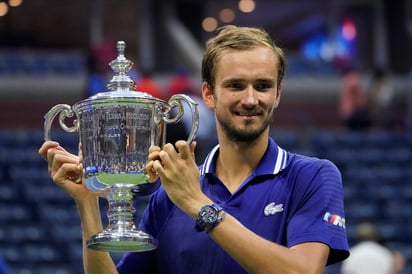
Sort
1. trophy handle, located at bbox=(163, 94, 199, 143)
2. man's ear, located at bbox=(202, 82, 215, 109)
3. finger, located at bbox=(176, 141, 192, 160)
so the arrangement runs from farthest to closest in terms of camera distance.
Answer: man's ear, located at bbox=(202, 82, 215, 109) → trophy handle, located at bbox=(163, 94, 199, 143) → finger, located at bbox=(176, 141, 192, 160)

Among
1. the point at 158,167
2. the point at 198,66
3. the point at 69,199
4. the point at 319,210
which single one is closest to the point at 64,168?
Answer: the point at 158,167

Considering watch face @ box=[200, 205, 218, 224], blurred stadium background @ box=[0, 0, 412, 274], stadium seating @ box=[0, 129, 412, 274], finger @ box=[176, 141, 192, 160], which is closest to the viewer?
finger @ box=[176, 141, 192, 160]

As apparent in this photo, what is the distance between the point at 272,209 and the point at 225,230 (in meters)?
0.28

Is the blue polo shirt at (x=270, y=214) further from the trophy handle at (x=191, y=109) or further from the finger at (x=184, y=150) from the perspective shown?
the finger at (x=184, y=150)

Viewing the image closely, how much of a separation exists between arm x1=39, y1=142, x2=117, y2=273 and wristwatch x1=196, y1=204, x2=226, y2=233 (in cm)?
39

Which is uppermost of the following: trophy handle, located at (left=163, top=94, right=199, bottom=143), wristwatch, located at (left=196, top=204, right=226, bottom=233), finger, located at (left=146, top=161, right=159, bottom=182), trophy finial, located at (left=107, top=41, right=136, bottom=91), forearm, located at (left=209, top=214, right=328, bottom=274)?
trophy finial, located at (left=107, top=41, right=136, bottom=91)

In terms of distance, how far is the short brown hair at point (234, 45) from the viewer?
3.50 meters

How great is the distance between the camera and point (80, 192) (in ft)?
11.6

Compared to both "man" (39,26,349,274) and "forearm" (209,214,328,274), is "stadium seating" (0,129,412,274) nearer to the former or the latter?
"man" (39,26,349,274)

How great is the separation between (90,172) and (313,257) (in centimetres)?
64

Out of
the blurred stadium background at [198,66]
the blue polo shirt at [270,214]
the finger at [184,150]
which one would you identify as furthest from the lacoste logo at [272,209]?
the blurred stadium background at [198,66]

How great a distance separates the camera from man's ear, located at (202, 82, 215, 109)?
11.7ft

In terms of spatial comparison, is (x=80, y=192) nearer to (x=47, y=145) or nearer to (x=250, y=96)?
(x=47, y=145)

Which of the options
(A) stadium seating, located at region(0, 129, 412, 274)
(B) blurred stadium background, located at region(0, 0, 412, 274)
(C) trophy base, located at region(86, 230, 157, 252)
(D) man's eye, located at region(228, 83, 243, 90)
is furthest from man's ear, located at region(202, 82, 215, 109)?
(B) blurred stadium background, located at region(0, 0, 412, 274)
